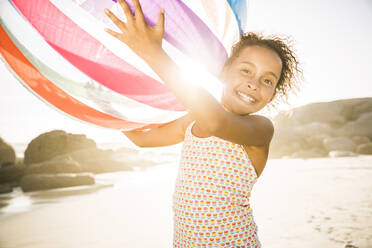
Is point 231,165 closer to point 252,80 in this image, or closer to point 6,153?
point 252,80

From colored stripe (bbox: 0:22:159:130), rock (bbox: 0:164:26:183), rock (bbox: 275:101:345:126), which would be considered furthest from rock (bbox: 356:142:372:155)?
rock (bbox: 0:164:26:183)

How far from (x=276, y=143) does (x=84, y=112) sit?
66.3 feet

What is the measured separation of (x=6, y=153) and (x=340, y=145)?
71.7 feet

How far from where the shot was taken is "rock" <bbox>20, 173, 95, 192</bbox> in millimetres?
8211

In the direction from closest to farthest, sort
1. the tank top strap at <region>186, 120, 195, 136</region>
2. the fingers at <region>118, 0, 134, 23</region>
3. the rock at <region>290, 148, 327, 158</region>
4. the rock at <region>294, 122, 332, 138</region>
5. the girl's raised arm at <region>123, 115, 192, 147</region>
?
1. the fingers at <region>118, 0, 134, 23</region>
2. the tank top strap at <region>186, 120, 195, 136</region>
3. the girl's raised arm at <region>123, 115, 192, 147</region>
4. the rock at <region>290, 148, 327, 158</region>
5. the rock at <region>294, 122, 332, 138</region>

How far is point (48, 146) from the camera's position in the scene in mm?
13969

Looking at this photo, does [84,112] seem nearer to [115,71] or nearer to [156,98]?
[115,71]

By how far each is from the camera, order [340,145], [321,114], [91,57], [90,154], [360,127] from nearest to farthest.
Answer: [91,57] → [90,154] → [340,145] → [360,127] → [321,114]

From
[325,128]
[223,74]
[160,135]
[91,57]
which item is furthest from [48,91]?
[325,128]

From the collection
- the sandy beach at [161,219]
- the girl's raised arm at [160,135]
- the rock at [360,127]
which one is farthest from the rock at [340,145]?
the girl's raised arm at [160,135]

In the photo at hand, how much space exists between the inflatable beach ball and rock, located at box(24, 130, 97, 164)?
554 inches

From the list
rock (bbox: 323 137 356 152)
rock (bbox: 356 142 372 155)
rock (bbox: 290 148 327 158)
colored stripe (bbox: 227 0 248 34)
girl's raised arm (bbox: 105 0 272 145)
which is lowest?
girl's raised arm (bbox: 105 0 272 145)

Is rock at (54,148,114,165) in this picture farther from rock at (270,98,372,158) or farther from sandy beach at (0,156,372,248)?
rock at (270,98,372,158)

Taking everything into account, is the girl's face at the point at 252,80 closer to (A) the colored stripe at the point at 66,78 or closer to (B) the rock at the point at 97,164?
(A) the colored stripe at the point at 66,78
